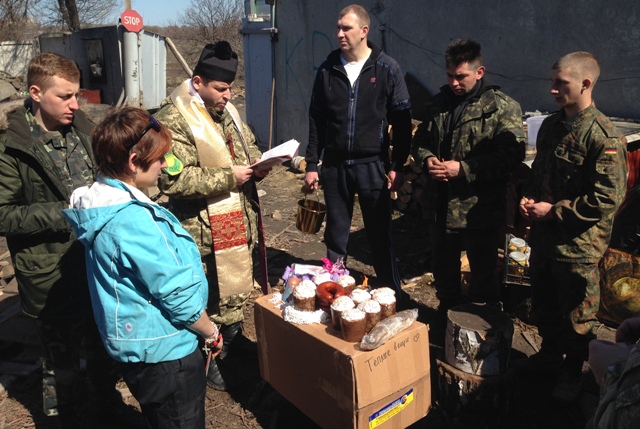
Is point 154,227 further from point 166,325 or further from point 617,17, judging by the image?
point 617,17

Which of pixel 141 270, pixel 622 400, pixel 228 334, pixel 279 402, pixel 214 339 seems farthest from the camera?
pixel 228 334

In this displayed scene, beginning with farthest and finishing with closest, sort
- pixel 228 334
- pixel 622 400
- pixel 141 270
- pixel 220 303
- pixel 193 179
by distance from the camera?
1. pixel 228 334
2. pixel 220 303
3. pixel 193 179
4. pixel 141 270
5. pixel 622 400

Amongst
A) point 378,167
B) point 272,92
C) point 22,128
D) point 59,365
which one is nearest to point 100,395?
point 59,365

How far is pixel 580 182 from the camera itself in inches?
138

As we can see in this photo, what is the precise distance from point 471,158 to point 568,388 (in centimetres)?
176

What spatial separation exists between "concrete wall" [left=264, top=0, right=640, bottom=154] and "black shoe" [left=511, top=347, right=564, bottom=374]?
3236mm

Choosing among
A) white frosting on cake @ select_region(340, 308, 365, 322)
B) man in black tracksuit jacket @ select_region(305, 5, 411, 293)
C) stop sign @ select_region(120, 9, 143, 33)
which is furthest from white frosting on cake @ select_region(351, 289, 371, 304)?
stop sign @ select_region(120, 9, 143, 33)

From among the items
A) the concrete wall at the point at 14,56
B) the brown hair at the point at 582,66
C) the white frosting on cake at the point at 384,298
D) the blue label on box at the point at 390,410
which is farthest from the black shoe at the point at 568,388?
the concrete wall at the point at 14,56

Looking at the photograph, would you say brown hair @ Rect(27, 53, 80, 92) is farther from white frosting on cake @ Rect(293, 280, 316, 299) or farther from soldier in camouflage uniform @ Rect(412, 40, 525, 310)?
soldier in camouflage uniform @ Rect(412, 40, 525, 310)

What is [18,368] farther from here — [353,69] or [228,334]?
[353,69]

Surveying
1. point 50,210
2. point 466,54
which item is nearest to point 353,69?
point 466,54

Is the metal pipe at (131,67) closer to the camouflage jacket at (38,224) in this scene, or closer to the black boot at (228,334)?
the black boot at (228,334)

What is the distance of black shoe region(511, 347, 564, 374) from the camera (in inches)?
152

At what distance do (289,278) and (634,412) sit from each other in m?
2.35
